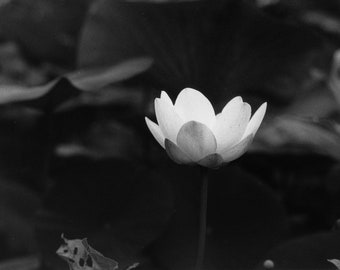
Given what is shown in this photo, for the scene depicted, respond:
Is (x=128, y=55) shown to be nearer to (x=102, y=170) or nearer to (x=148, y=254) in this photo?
(x=102, y=170)

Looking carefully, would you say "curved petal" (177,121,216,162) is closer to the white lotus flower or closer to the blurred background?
the white lotus flower

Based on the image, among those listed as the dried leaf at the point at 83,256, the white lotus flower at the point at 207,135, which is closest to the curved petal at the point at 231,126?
the white lotus flower at the point at 207,135

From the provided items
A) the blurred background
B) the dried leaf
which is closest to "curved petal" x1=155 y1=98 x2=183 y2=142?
the dried leaf

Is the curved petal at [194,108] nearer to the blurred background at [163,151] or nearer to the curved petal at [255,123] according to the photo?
the curved petal at [255,123]

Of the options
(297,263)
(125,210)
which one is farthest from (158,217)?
(297,263)

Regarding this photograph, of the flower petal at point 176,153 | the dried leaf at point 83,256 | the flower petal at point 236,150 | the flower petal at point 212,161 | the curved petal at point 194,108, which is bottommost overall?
the dried leaf at point 83,256

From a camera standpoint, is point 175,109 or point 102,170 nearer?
point 175,109
